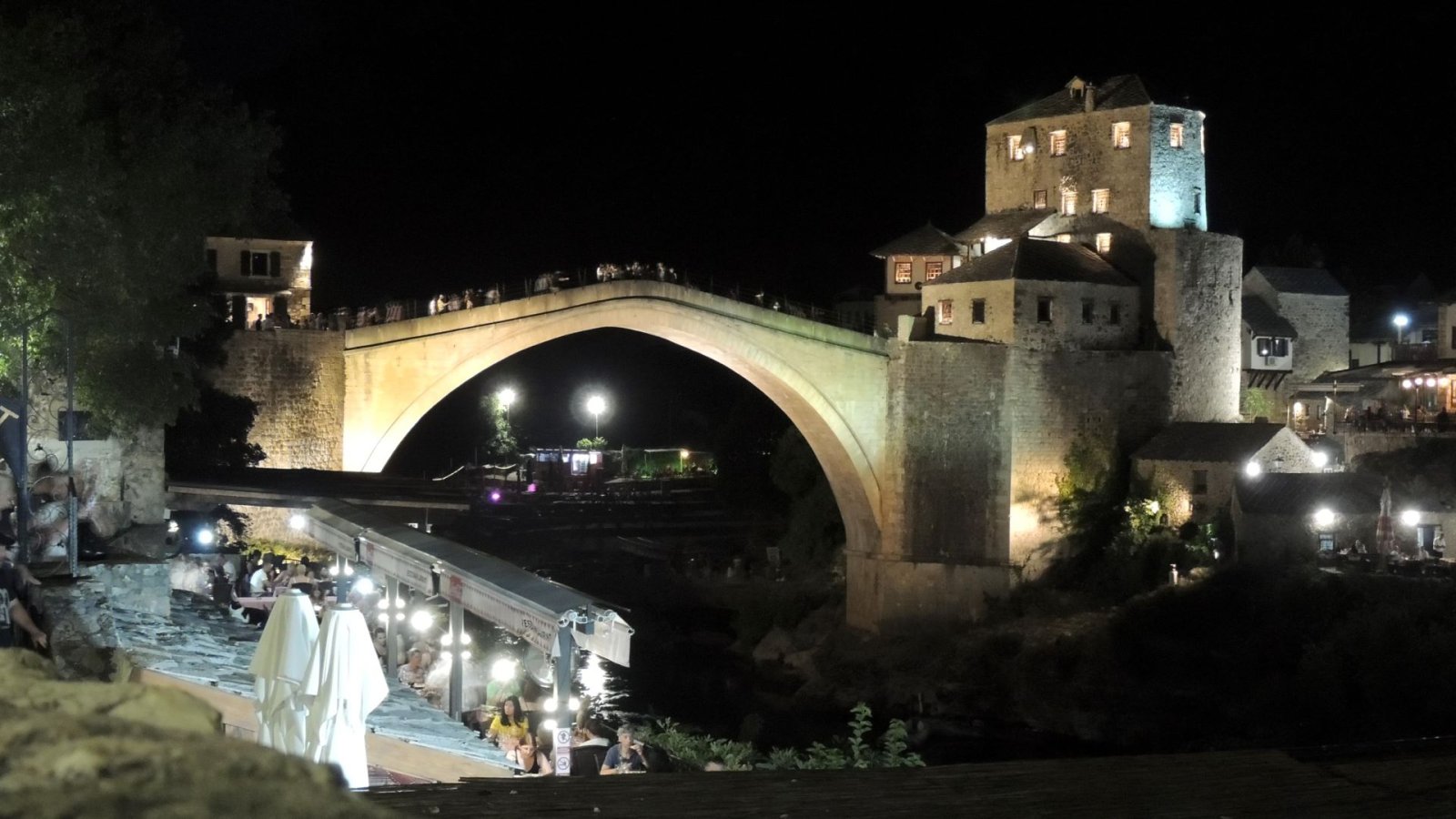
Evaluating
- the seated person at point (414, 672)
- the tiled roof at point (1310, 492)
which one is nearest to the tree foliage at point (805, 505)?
the tiled roof at point (1310, 492)

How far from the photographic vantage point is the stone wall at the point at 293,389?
90.0ft

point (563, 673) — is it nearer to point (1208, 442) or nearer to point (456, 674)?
point (456, 674)

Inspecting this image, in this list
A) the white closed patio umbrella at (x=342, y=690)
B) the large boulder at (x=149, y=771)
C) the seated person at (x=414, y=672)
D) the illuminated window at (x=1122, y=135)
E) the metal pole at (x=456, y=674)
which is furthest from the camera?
the illuminated window at (x=1122, y=135)

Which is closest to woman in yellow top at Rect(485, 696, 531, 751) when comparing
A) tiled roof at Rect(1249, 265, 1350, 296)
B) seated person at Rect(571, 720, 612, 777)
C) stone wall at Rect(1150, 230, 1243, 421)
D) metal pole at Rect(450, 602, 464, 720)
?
metal pole at Rect(450, 602, 464, 720)

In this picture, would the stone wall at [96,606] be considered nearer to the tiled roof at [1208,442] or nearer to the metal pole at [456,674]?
the metal pole at [456,674]

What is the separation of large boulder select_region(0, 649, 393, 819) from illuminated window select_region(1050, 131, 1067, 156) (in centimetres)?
3206

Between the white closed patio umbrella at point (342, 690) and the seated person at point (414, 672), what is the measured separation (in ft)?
22.6

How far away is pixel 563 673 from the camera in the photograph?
9258 millimetres

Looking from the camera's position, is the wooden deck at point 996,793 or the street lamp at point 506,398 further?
the street lamp at point 506,398

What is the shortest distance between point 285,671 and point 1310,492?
24.4 meters

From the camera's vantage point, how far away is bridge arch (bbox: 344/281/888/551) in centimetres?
2859

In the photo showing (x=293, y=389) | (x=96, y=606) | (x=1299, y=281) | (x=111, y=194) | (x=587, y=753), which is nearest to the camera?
(x=587, y=753)

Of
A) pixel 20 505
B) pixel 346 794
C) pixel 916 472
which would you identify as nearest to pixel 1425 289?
pixel 916 472

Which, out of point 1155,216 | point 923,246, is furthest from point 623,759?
point 923,246
